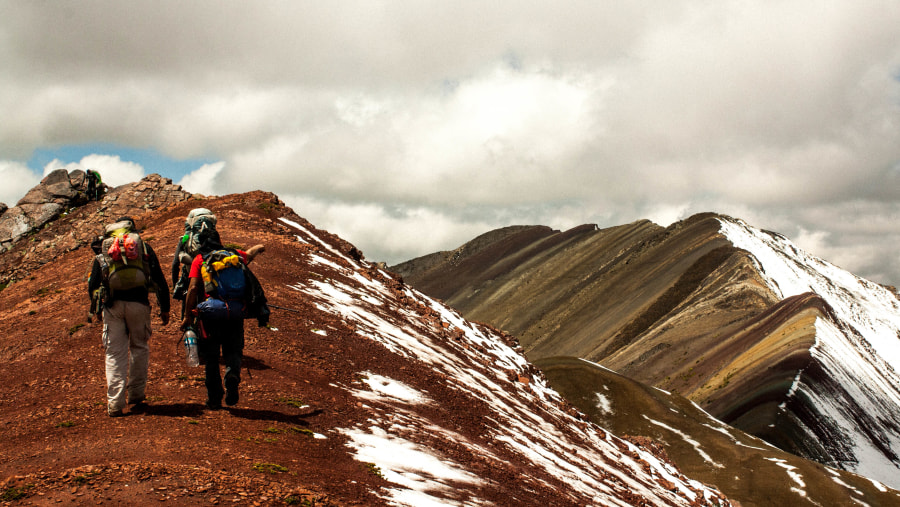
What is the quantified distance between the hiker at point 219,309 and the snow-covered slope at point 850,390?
61.8 metres

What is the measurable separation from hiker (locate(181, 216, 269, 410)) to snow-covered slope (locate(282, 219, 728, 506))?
2.61 m

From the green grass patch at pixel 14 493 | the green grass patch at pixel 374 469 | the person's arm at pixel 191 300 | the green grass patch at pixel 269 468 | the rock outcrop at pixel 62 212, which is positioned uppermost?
the rock outcrop at pixel 62 212

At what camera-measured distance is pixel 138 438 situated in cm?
1048

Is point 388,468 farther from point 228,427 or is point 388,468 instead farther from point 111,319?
point 111,319

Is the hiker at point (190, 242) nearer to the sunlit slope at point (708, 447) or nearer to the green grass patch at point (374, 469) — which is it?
the green grass patch at point (374, 469)

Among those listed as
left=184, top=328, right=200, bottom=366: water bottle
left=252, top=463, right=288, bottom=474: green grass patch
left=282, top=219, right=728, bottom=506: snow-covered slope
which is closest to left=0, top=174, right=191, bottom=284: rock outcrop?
left=282, top=219, right=728, bottom=506: snow-covered slope

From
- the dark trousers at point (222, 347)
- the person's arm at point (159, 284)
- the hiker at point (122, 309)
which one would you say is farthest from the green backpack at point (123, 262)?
the dark trousers at point (222, 347)

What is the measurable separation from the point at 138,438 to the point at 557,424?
19.4 metres

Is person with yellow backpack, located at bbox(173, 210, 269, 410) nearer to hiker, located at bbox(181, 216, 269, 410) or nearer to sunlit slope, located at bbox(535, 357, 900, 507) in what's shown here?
hiker, located at bbox(181, 216, 269, 410)

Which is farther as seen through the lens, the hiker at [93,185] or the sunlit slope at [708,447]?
the sunlit slope at [708,447]

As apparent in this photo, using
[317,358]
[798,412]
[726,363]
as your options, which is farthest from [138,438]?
[726,363]

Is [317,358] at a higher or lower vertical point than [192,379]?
higher

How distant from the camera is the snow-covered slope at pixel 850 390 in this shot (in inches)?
Result: 2473

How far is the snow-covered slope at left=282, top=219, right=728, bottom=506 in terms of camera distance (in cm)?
1312
